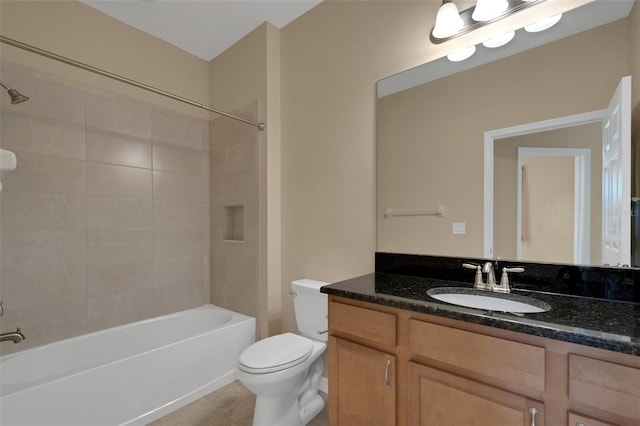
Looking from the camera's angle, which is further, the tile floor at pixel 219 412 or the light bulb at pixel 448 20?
the tile floor at pixel 219 412

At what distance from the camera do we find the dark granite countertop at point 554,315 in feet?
2.41

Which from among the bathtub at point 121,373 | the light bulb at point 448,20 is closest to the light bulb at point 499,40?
the light bulb at point 448,20

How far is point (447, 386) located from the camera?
0.97 m

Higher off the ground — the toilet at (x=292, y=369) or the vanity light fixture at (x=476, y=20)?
the vanity light fixture at (x=476, y=20)

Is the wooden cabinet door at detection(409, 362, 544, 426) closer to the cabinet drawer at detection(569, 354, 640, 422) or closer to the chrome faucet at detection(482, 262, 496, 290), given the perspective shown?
the cabinet drawer at detection(569, 354, 640, 422)

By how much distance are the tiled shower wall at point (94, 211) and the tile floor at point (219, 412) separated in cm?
89

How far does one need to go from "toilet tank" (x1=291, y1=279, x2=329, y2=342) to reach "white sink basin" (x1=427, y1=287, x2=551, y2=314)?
754mm

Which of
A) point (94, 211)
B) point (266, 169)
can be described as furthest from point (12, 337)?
point (266, 169)

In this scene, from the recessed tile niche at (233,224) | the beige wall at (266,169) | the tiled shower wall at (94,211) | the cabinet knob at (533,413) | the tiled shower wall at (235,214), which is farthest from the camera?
the recessed tile niche at (233,224)

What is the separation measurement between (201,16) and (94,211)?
5.48 feet

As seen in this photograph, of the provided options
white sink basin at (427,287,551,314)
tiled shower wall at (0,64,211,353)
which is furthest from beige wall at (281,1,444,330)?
tiled shower wall at (0,64,211,353)

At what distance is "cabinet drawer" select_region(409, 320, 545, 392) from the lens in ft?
2.69

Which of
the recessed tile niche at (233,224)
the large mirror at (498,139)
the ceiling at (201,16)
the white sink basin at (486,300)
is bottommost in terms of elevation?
the white sink basin at (486,300)

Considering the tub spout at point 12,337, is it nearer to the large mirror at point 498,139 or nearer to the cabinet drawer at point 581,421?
the large mirror at point 498,139
